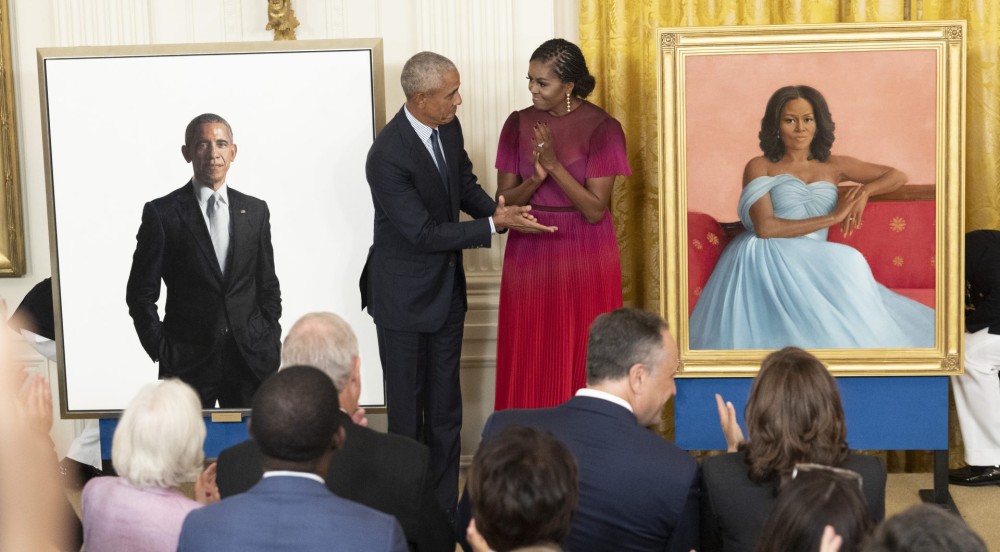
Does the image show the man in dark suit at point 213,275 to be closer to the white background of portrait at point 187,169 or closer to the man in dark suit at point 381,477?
the white background of portrait at point 187,169

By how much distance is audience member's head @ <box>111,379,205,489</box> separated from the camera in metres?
2.83

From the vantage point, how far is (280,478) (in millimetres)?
2314

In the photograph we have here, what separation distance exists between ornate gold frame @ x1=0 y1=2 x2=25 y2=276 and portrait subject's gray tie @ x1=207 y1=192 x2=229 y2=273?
4.27ft

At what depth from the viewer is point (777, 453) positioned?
283cm

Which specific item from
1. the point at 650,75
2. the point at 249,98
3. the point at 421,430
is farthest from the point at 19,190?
the point at 650,75

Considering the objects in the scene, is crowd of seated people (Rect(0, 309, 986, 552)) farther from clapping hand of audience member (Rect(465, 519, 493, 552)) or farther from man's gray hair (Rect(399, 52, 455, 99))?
man's gray hair (Rect(399, 52, 455, 99))

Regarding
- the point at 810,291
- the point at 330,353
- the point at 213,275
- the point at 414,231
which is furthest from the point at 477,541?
the point at 213,275

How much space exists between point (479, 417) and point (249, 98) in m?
1.91

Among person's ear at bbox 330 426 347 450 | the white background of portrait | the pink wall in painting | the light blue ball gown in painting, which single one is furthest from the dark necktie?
person's ear at bbox 330 426 347 450

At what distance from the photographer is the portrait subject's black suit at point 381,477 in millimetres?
2883

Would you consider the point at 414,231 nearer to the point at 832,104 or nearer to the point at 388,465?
the point at 832,104

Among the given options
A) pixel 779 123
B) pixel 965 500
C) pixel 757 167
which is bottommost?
pixel 965 500

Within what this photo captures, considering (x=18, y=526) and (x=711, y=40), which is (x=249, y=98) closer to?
(x=711, y=40)

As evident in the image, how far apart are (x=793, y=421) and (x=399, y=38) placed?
3498 mm
